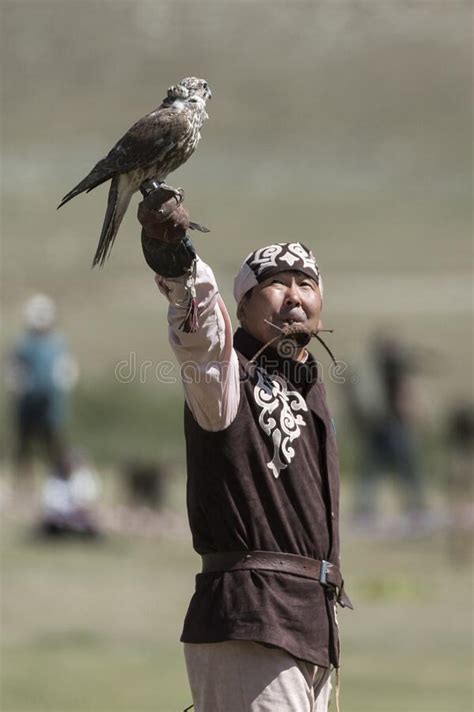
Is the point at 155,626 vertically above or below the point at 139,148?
below

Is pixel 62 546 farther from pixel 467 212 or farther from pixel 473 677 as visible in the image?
pixel 467 212

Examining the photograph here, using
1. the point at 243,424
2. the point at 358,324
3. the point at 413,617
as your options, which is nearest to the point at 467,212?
the point at 358,324

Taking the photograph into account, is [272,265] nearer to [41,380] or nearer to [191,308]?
[191,308]

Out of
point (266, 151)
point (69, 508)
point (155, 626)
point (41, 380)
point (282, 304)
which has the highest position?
point (266, 151)

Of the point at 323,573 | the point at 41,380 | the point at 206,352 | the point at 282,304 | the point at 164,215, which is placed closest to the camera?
the point at 164,215

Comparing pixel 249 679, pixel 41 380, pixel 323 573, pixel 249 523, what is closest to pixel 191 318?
pixel 249 523

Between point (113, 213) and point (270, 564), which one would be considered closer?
point (113, 213)

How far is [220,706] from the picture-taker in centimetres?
392

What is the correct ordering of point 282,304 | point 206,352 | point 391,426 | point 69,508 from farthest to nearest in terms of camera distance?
point 391,426
point 69,508
point 282,304
point 206,352

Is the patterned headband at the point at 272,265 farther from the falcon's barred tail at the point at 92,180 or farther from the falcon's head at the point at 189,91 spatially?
the falcon's barred tail at the point at 92,180

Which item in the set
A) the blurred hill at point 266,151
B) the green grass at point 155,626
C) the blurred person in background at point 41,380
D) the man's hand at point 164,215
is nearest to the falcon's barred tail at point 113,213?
the man's hand at point 164,215

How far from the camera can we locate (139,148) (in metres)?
3.71

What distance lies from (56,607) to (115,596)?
50 cm

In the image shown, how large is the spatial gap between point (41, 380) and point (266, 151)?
4799 cm
